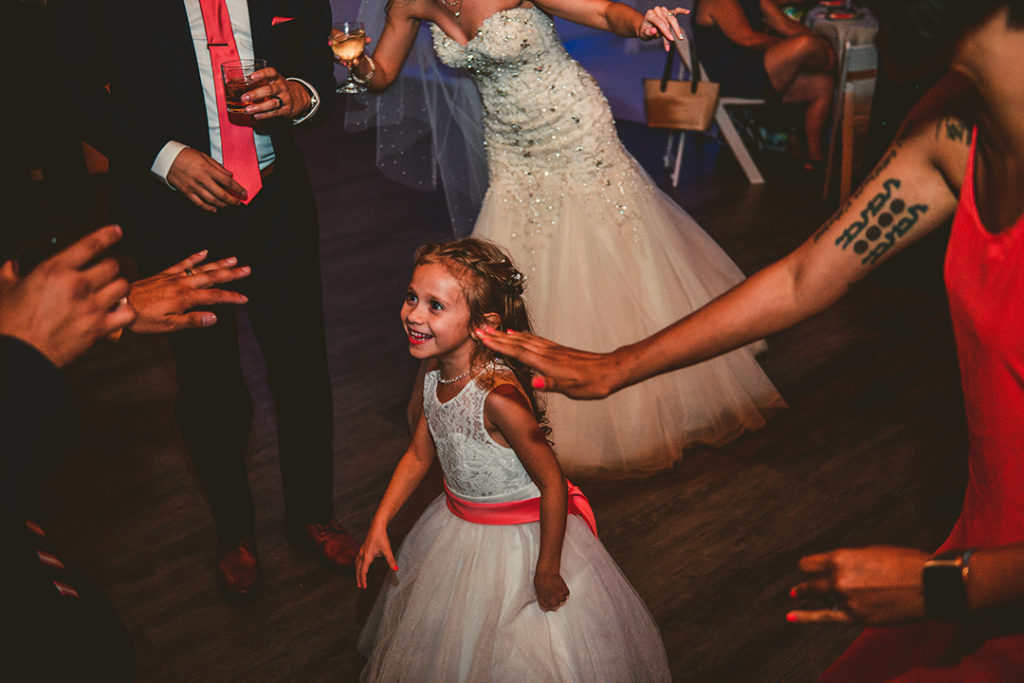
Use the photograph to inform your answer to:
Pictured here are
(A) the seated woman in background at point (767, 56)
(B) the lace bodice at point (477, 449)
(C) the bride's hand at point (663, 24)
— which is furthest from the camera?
(A) the seated woman in background at point (767, 56)

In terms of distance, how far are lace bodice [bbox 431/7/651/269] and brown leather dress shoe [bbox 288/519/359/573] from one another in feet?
3.78

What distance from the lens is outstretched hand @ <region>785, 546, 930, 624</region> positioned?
1.00m

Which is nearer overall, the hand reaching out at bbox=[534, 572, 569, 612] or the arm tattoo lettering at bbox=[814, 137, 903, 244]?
the arm tattoo lettering at bbox=[814, 137, 903, 244]

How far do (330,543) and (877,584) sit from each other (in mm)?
1815

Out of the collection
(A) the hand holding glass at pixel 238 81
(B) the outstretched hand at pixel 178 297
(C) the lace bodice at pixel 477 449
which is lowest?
(C) the lace bodice at pixel 477 449

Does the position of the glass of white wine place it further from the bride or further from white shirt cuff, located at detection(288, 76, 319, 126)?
white shirt cuff, located at detection(288, 76, 319, 126)

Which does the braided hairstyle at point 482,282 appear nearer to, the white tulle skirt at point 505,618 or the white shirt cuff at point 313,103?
the white tulle skirt at point 505,618

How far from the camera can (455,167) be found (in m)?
3.40

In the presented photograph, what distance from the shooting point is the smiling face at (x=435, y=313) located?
1.78 metres

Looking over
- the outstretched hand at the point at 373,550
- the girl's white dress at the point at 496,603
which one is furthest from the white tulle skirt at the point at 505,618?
the outstretched hand at the point at 373,550

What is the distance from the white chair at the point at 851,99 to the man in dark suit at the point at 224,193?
396 cm

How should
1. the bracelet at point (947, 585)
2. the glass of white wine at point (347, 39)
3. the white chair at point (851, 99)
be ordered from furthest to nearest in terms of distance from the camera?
the white chair at point (851, 99)
the glass of white wine at point (347, 39)
the bracelet at point (947, 585)

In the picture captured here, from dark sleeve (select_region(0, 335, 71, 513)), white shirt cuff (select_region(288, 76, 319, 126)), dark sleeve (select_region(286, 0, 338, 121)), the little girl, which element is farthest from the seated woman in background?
dark sleeve (select_region(0, 335, 71, 513))

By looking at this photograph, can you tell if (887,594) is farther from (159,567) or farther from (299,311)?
(159,567)
